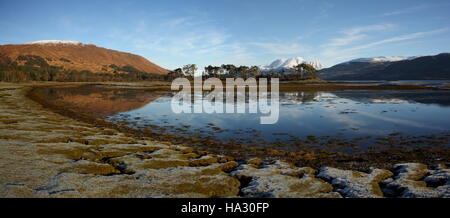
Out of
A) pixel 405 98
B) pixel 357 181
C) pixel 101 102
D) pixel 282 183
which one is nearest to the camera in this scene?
pixel 282 183

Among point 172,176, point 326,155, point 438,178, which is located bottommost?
point 326,155

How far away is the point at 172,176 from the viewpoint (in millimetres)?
9086

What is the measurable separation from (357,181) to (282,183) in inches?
107

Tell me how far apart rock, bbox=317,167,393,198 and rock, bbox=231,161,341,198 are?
42 cm

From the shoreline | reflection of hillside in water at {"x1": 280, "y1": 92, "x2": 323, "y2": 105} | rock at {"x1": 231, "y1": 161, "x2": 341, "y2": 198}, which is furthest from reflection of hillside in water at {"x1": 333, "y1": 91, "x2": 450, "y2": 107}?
rock at {"x1": 231, "y1": 161, "x2": 341, "y2": 198}

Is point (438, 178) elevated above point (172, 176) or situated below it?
below

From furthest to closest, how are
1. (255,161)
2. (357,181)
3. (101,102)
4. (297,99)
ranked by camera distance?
1. (297,99)
2. (101,102)
3. (255,161)
4. (357,181)

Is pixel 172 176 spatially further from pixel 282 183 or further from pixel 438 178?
pixel 438 178

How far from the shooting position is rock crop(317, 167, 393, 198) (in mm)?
7754

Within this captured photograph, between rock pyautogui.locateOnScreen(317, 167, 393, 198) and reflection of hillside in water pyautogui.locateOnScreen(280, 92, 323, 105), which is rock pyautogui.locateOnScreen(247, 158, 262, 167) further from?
reflection of hillside in water pyautogui.locateOnScreen(280, 92, 323, 105)

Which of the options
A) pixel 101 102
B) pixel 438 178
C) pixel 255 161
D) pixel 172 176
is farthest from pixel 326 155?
pixel 101 102

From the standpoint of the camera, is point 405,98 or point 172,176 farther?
point 405,98
